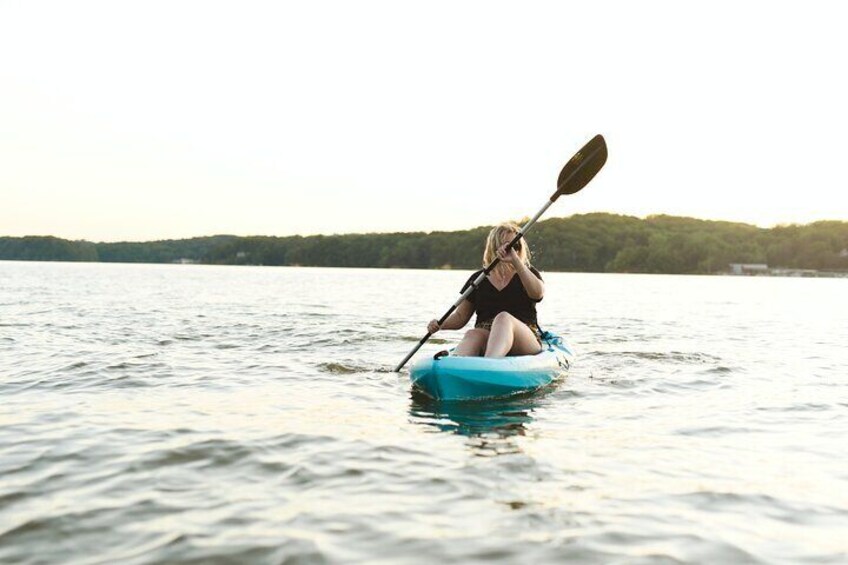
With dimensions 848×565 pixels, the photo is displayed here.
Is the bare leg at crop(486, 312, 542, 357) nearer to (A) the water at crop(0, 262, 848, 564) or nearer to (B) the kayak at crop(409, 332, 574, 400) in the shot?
(B) the kayak at crop(409, 332, 574, 400)

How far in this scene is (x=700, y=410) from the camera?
687cm

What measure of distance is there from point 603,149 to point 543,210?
4.47 feet

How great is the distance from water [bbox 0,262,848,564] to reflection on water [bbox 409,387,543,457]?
0.03m

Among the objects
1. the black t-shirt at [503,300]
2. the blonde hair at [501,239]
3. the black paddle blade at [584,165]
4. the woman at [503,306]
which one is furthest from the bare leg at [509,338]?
the black paddle blade at [584,165]

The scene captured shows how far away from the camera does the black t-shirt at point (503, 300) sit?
25.5 feet

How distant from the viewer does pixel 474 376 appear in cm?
682

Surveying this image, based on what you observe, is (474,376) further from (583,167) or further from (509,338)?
(583,167)

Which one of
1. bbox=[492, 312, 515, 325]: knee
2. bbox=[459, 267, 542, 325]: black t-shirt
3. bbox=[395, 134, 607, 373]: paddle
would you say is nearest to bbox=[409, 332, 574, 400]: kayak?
bbox=[492, 312, 515, 325]: knee

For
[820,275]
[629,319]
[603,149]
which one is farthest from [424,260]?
[603,149]

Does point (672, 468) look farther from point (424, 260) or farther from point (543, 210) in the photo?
point (424, 260)

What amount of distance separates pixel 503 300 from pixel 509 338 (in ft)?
1.64

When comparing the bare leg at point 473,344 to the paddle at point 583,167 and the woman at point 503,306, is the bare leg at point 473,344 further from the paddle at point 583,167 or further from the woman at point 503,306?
the paddle at point 583,167

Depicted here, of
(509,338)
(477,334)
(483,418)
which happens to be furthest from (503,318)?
(483,418)

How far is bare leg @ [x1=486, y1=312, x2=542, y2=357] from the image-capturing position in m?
7.33
